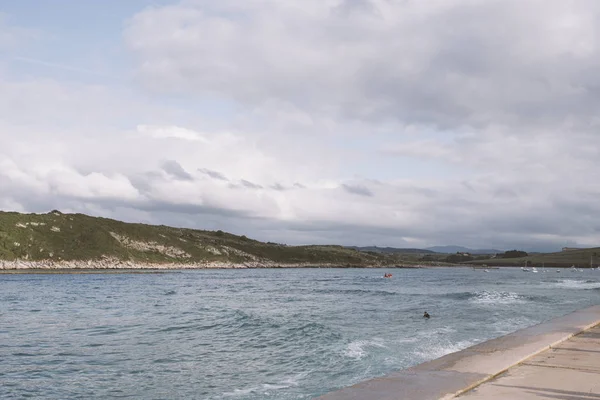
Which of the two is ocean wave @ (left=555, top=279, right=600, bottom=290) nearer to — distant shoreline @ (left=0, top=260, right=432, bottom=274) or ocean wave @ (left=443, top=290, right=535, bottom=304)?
ocean wave @ (left=443, top=290, right=535, bottom=304)

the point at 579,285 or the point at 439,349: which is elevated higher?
the point at 439,349

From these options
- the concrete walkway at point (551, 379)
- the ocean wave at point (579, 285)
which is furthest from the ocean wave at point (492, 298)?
the concrete walkway at point (551, 379)

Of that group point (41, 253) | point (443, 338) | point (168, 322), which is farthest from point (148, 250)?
point (443, 338)

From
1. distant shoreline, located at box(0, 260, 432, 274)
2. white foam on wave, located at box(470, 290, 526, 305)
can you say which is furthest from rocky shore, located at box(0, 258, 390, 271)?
white foam on wave, located at box(470, 290, 526, 305)

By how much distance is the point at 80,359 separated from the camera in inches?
799

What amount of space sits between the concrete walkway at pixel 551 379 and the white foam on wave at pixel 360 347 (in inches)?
372

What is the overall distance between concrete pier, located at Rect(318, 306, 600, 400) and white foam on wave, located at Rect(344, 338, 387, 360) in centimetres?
789

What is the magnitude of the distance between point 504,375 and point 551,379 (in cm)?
82

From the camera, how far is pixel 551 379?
9828mm

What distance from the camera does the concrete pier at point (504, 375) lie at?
28.5ft

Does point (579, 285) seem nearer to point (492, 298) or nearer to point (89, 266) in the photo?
point (492, 298)

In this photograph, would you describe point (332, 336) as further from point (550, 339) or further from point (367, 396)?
point (367, 396)

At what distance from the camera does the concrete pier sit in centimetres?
869

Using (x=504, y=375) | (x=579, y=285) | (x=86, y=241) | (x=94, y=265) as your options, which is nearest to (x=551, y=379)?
(x=504, y=375)
